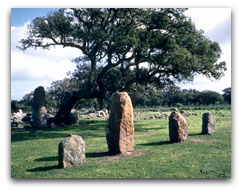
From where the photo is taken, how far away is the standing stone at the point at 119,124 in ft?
32.2

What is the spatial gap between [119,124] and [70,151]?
84.2 inches

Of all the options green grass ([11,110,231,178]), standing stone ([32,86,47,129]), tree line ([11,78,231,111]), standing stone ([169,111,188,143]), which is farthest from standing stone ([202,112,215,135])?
standing stone ([32,86,47,129])

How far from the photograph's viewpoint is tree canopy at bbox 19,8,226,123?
17.6 metres

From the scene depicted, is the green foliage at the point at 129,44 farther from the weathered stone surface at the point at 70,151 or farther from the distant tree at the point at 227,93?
the weathered stone surface at the point at 70,151

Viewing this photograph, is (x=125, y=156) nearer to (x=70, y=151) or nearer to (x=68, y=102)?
(x=70, y=151)

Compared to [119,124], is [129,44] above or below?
above

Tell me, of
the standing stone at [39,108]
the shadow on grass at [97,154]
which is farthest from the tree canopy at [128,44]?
the shadow on grass at [97,154]

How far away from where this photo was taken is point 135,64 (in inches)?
785

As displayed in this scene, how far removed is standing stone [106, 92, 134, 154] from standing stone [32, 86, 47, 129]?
10535mm

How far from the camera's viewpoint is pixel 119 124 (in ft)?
32.1

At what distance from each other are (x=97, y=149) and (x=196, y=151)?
164 inches

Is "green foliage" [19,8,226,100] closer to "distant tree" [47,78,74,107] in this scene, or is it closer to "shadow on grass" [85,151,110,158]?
"shadow on grass" [85,151,110,158]

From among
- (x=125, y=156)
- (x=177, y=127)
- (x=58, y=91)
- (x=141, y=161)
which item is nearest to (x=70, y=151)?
(x=125, y=156)
